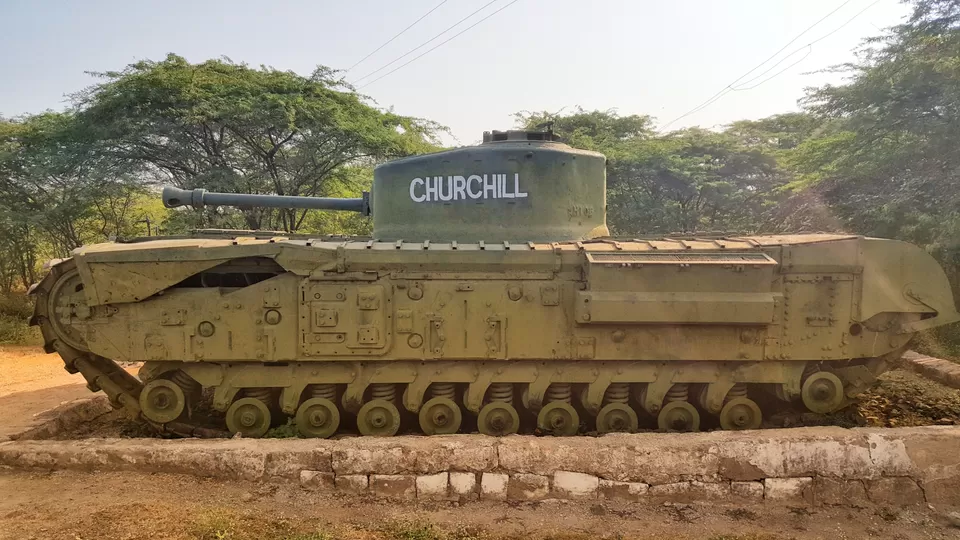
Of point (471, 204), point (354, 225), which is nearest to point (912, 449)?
point (471, 204)

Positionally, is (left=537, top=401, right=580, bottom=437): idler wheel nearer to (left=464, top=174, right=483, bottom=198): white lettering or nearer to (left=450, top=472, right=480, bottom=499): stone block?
(left=450, top=472, right=480, bottom=499): stone block

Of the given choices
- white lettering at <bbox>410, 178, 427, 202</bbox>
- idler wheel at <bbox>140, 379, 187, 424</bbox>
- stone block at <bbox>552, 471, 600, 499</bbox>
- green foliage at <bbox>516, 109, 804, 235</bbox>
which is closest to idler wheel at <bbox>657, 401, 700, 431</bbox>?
stone block at <bbox>552, 471, 600, 499</bbox>

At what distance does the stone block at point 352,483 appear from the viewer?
5.55 meters

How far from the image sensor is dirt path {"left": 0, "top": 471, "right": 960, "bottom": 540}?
4812 mm

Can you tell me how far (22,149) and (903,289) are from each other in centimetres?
2143

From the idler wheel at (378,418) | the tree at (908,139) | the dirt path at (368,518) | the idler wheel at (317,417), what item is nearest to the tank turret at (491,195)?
the idler wheel at (378,418)

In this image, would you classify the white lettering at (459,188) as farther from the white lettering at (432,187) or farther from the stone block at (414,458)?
the stone block at (414,458)

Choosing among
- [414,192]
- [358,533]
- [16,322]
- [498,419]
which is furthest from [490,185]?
[16,322]

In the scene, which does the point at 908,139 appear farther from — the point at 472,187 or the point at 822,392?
the point at 472,187

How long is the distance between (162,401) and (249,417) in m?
1.05

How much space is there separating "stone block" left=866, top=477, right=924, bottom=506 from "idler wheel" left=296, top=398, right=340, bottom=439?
18.2 feet

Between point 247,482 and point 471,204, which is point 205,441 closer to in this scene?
point 247,482

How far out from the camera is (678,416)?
A: 742 centimetres

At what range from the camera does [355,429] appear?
783cm
